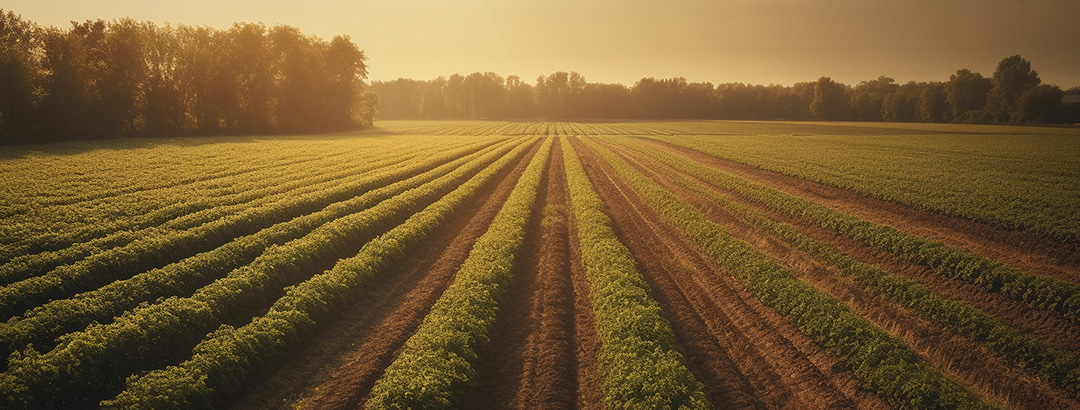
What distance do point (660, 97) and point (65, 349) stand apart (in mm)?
169159

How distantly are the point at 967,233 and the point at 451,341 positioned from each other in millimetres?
23602

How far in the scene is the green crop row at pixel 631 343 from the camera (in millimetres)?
8648

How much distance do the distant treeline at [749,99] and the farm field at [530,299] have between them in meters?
114

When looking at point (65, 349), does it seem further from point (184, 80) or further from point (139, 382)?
point (184, 80)

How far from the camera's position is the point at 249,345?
9.73 meters

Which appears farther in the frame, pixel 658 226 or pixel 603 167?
pixel 603 167

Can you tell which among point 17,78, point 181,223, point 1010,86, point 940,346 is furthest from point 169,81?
point 1010,86

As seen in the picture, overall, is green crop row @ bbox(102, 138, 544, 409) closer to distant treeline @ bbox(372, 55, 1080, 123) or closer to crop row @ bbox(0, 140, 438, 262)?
crop row @ bbox(0, 140, 438, 262)

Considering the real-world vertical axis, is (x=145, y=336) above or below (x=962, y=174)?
below

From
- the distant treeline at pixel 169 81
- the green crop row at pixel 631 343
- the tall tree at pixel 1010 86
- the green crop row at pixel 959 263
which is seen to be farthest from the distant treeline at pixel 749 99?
the green crop row at pixel 631 343

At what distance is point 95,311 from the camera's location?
1070cm

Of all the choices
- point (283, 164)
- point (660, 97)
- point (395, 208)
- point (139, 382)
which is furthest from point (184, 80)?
point (660, 97)

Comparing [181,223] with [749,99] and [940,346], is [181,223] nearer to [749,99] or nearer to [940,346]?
[940,346]

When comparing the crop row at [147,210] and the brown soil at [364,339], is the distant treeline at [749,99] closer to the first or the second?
the brown soil at [364,339]
